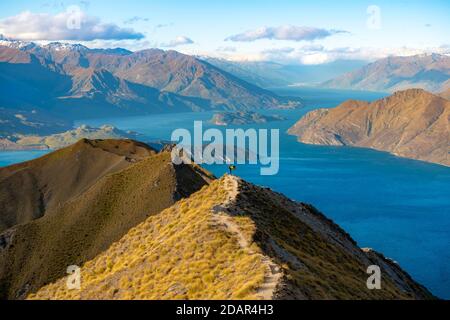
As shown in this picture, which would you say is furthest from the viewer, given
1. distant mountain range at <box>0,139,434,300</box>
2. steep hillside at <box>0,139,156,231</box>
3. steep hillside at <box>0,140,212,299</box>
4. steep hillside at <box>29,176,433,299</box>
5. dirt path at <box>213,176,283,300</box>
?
steep hillside at <box>0,139,156,231</box>

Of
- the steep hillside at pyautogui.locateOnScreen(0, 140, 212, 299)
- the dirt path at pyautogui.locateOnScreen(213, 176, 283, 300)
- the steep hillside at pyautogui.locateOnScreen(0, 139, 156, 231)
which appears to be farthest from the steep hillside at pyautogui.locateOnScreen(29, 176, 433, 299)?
the steep hillside at pyautogui.locateOnScreen(0, 139, 156, 231)

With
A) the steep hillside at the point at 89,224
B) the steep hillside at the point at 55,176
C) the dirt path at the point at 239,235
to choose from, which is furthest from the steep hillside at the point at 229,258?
the steep hillside at the point at 55,176

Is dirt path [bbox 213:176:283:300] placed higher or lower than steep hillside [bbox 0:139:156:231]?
higher

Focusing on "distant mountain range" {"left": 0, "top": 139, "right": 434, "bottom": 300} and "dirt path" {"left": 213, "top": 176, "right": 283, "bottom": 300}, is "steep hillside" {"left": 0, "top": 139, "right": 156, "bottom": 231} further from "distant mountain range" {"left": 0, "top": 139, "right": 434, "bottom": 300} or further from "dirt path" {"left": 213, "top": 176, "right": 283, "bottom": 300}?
"dirt path" {"left": 213, "top": 176, "right": 283, "bottom": 300}

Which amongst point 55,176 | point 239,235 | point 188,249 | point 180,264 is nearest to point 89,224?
point 188,249

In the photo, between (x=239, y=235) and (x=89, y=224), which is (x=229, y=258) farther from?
(x=89, y=224)

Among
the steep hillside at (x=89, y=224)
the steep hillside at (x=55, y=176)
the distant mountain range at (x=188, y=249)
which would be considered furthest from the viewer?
the steep hillside at (x=55, y=176)

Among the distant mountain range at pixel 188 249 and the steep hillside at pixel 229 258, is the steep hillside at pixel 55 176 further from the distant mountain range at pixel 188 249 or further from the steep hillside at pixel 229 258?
the steep hillside at pixel 229 258
